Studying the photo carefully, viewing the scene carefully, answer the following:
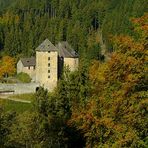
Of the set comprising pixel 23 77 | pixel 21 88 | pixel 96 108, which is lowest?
pixel 21 88

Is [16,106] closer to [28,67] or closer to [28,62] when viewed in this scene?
[28,67]

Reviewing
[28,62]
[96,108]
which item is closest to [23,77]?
[28,62]

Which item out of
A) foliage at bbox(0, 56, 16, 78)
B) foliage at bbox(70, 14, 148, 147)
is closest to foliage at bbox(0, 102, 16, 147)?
foliage at bbox(70, 14, 148, 147)

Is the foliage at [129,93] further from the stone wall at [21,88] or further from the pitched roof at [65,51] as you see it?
the pitched roof at [65,51]

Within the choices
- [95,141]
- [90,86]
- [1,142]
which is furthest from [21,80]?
[95,141]

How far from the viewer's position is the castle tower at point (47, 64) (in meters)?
69.5

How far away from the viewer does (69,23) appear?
382 ft

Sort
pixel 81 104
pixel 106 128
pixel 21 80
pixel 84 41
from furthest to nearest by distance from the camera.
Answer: pixel 84 41
pixel 21 80
pixel 81 104
pixel 106 128

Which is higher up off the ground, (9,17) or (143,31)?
(9,17)

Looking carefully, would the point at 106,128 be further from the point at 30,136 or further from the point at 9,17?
the point at 9,17

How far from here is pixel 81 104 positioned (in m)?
36.2

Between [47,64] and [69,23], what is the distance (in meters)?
48.0

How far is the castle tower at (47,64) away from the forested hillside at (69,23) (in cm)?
2298

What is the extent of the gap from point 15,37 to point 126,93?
306 feet
